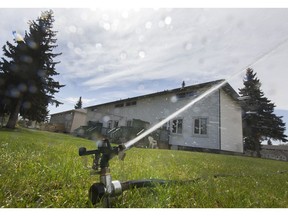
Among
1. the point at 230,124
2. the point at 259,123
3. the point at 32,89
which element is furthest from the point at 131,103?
the point at 259,123

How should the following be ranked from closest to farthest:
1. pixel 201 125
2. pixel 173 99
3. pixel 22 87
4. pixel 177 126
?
pixel 201 125 → pixel 177 126 → pixel 22 87 → pixel 173 99

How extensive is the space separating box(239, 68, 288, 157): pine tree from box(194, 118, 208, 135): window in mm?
14634

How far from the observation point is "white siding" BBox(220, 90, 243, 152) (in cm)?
1559

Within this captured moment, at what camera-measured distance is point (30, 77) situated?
1838 centimetres

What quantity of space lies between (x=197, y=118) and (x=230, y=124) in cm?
278

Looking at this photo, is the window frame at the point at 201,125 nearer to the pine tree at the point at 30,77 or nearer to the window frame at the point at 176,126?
the window frame at the point at 176,126

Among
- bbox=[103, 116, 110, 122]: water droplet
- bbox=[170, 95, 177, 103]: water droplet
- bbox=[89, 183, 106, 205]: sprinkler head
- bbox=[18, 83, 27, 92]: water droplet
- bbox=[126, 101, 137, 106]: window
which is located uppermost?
bbox=[126, 101, 137, 106]: window

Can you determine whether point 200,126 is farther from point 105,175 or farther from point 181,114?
point 105,175

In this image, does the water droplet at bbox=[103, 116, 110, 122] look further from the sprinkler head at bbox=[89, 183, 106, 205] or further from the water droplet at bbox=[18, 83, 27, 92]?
the sprinkler head at bbox=[89, 183, 106, 205]

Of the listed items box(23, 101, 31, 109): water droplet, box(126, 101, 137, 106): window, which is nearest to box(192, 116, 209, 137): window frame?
box(126, 101, 137, 106): window

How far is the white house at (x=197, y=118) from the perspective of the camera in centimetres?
1549

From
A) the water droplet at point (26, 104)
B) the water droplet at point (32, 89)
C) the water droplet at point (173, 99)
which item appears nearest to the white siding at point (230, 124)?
the water droplet at point (173, 99)

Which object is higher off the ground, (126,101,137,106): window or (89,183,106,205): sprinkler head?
(126,101,137,106): window
